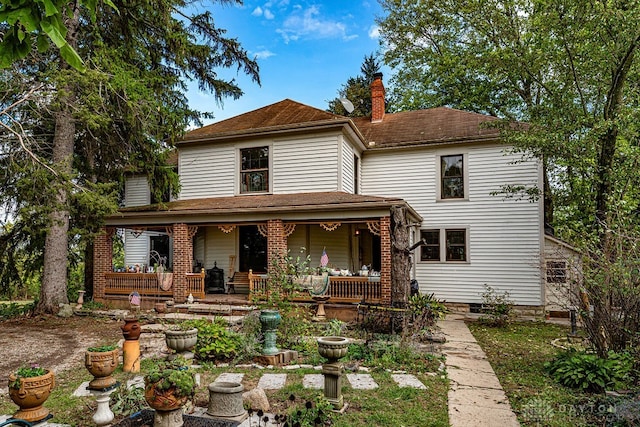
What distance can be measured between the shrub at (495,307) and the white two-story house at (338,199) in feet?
0.95

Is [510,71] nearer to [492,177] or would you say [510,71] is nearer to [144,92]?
[492,177]

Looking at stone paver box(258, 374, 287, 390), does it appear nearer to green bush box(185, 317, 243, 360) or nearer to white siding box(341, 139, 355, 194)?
green bush box(185, 317, 243, 360)

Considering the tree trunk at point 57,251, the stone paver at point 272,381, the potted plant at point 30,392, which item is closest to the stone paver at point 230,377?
the stone paver at point 272,381

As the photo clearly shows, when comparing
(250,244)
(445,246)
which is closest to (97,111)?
(250,244)

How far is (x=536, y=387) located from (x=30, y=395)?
6.13 meters

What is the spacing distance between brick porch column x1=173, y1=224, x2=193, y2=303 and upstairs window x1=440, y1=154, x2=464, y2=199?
853 centimetres

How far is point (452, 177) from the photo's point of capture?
14273mm

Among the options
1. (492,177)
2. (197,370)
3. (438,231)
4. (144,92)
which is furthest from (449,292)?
(144,92)

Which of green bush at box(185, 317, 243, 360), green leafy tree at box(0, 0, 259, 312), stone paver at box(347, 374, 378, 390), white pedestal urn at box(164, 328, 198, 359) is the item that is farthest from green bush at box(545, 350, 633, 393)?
green leafy tree at box(0, 0, 259, 312)

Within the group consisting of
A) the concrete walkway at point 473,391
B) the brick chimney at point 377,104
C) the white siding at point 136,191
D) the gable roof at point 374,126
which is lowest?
the concrete walkway at point 473,391

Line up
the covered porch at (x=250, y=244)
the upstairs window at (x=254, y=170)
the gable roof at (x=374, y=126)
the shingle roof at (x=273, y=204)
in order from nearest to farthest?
the shingle roof at (x=273, y=204) → the covered porch at (x=250, y=244) → the gable roof at (x=374, y=126) → the upstairs window at (x=254, y=170)

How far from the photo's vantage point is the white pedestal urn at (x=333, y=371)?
486 centimetres

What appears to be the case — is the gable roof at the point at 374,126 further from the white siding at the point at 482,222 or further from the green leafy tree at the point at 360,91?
the green leafy tree at the point at 360,91

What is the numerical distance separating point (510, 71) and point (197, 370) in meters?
12.2
